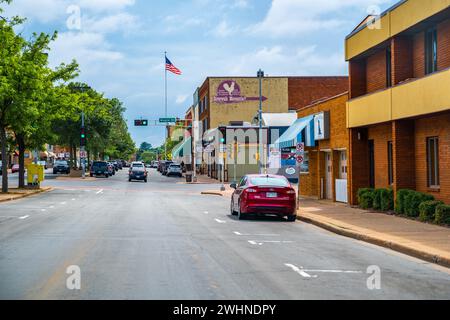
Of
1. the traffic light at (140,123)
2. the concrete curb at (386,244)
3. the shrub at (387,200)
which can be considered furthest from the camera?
the traffic light at (140,123)

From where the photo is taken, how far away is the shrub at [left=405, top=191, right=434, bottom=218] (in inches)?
811

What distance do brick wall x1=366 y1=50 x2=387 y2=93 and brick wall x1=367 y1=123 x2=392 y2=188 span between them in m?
1.64

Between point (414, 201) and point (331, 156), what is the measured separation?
9990mm

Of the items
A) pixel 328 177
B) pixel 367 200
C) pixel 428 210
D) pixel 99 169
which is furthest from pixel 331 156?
pixel 99 169

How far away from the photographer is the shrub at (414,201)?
20.6 metres

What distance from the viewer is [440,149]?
813 inches

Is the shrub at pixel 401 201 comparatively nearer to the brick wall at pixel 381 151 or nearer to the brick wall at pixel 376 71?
the brick wall at pixel 381 151

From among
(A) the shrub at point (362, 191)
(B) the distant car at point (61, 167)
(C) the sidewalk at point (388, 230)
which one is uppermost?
(B) the distant car at point (61, 167)

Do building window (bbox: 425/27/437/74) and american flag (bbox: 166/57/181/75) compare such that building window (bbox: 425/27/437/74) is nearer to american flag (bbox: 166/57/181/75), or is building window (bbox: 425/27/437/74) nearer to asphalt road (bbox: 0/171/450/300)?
asphalt road (bbox: 0/171/450/300)

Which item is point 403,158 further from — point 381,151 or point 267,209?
point 267,209

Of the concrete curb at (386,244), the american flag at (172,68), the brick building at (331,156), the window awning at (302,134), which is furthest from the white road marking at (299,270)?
the american flag at (172,68)

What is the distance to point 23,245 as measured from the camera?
551 inches

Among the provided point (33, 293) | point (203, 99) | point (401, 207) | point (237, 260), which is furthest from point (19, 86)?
point (203, 99)
